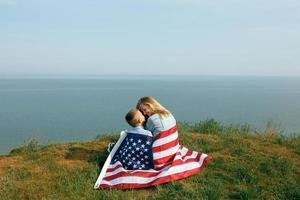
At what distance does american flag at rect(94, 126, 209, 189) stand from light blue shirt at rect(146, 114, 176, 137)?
0.07 m

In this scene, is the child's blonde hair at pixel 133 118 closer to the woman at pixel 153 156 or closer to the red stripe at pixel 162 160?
the woman at pixel 153 156

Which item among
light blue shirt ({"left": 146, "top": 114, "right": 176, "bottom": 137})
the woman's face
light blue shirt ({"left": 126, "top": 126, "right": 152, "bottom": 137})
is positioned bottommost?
light blue shirt ({"left": 126, "top": 126, "right": 152, "bottom": 137})

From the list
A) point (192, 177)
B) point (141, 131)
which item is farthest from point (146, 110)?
point (192, 177)

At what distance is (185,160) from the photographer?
20.6 feet

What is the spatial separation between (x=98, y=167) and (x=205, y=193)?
1.89 meters

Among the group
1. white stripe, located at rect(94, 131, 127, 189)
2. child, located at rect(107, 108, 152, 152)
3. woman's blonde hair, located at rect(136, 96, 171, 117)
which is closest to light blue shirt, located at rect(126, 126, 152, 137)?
child, located at rect(107, 108, 152, 152)

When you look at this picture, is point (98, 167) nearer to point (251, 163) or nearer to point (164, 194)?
point (164, 194)

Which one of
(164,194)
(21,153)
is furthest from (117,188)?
(21,153)

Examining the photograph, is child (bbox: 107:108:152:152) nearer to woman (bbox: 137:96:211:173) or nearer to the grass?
woman (bbox: 137:96:211:173)

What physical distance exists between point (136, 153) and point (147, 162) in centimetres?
22

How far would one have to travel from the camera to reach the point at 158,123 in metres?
6.30

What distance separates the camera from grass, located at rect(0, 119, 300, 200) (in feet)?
17.4

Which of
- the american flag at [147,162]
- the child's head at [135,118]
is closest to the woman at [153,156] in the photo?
the american flag at [147,162]

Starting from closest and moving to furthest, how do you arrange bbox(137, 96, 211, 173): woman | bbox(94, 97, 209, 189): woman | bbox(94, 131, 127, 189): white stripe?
bbox(94, 131, 127, 189): white stripe → bbox(94, 97, 209, 189): woman → bbox(137, 96, 211, 173): woman
